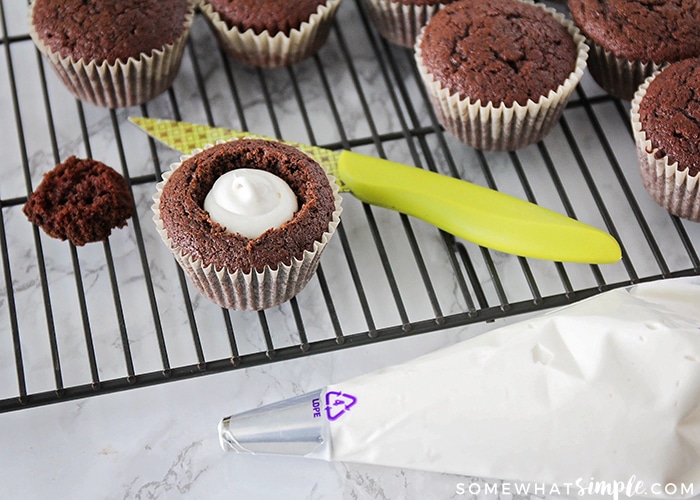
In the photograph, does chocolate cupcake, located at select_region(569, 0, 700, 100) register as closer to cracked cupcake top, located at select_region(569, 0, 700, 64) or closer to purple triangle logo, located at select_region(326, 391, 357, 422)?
cracked cupcake top, located at select_region(569, 0, 700, 64)

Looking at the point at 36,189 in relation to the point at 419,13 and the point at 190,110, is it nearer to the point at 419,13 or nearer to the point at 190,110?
the point at 190,110

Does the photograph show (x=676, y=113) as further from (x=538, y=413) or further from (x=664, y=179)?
(x=538, y=413)

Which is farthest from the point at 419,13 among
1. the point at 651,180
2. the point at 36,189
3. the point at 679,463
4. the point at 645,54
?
the point at 679,463

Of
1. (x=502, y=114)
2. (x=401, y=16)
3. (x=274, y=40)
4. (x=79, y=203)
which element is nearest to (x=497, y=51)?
(x=502, y=114)

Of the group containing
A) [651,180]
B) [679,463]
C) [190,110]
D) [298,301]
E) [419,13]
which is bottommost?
[679,463]

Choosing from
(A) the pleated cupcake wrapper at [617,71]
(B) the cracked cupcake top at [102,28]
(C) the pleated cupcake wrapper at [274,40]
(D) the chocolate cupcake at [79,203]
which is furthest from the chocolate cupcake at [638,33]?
(D) the chocolate cupcake at [79,203]
